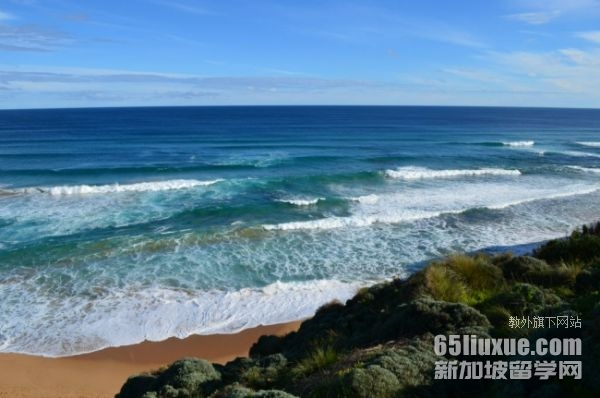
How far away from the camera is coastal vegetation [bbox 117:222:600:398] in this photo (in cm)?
466

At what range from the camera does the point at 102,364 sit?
34.7 feet

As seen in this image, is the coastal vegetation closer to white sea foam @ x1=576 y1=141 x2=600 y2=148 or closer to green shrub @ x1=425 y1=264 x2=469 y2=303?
green shrub @ x1=425 y1=264 x2=469 y2=303

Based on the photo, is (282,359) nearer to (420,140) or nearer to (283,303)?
(283,303)

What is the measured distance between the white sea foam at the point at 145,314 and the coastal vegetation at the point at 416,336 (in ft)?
13.1

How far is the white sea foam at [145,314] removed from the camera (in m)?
11.4

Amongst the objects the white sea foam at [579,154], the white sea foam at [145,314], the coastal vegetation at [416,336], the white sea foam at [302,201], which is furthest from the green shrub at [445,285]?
the white sea foam at [579,154]

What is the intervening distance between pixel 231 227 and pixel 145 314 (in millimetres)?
7571

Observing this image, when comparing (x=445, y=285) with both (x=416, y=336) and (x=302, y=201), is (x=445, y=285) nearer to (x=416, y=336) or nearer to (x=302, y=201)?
(x=416, y=336)

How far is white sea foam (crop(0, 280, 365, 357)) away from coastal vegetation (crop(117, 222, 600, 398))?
3.99 metres

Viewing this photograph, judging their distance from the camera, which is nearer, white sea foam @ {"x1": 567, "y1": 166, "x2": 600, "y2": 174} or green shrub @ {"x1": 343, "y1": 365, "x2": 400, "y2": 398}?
green shrub @ {"x1": 343, "y1": 365, "x2": 400, "y2": 398}

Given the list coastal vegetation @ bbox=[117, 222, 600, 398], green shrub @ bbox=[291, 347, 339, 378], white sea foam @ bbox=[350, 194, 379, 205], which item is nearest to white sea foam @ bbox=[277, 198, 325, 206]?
white sea foam @ bbox=[350, 194, 379, 205]

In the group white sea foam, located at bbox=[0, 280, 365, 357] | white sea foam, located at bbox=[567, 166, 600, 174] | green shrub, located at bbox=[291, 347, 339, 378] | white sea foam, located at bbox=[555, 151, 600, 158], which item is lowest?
white sea foam, located at bbox=[0, 280, 365, 357]

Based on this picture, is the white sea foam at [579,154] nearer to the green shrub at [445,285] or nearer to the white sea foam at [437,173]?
the white sea foam at [437,173]

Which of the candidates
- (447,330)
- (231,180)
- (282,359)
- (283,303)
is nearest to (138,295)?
(283,303)
